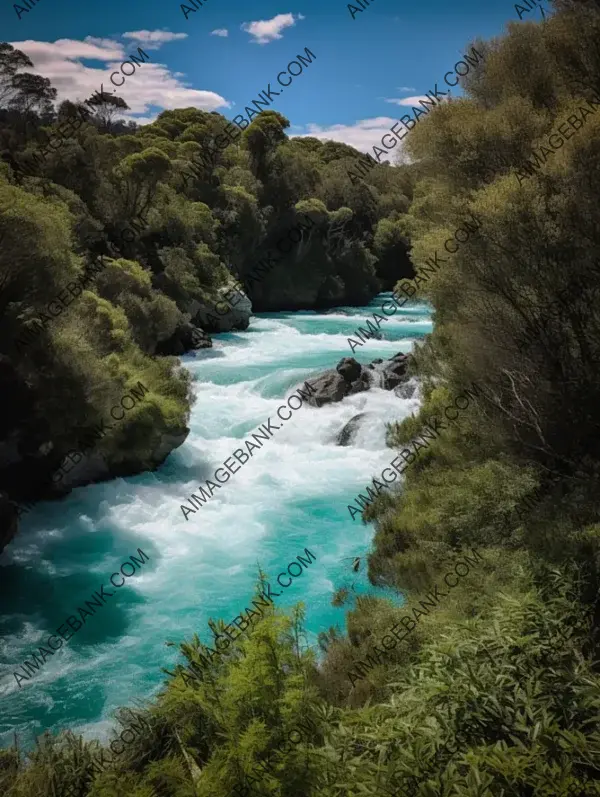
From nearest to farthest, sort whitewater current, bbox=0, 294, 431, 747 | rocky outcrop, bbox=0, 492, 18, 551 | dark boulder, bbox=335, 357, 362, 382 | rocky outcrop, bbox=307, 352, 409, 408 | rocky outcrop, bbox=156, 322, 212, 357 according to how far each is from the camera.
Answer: whitewater current, bbox=0, 294, 431, 747, rocky outcrop, bbox=0, 492, 18, 551, rocky outcrop, bbox=307, 352, 409, 408, dark boulder, bbox=335, 357, 362, 382, rocky outcrop, bbox=156, 322, 212, 357

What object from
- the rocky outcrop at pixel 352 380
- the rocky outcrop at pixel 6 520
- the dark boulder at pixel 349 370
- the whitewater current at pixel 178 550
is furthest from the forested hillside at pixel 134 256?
the dark boulder at pixel 349 370

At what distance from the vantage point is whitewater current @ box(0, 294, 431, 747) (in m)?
9.15

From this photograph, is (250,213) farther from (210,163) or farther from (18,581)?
(18,581)

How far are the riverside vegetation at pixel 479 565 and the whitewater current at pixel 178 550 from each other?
224 centimetres

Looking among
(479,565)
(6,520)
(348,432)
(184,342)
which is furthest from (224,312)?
(479,565)

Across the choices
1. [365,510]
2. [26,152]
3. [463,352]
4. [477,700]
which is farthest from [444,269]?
[26,152]

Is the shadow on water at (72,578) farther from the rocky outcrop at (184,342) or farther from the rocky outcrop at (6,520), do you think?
the rocky outcrop at (184,342)

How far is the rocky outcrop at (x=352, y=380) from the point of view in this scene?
21.3 metres

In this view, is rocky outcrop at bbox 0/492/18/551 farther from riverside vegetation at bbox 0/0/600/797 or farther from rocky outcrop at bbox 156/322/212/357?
rocky outcrop at bbox 156/322/212/357

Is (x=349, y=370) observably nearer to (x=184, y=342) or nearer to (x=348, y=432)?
(x=348, y=432)

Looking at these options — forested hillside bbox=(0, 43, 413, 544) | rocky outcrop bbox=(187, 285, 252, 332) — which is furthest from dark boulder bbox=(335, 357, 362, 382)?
rocky outcrop bbox=(187, 285, 252, 332)

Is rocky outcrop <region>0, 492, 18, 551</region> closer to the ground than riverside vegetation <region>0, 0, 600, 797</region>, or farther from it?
closer to the ground

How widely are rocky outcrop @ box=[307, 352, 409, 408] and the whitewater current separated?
0.71 m

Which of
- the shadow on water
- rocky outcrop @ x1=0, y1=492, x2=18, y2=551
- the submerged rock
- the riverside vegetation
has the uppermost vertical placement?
the riverside vegetation
